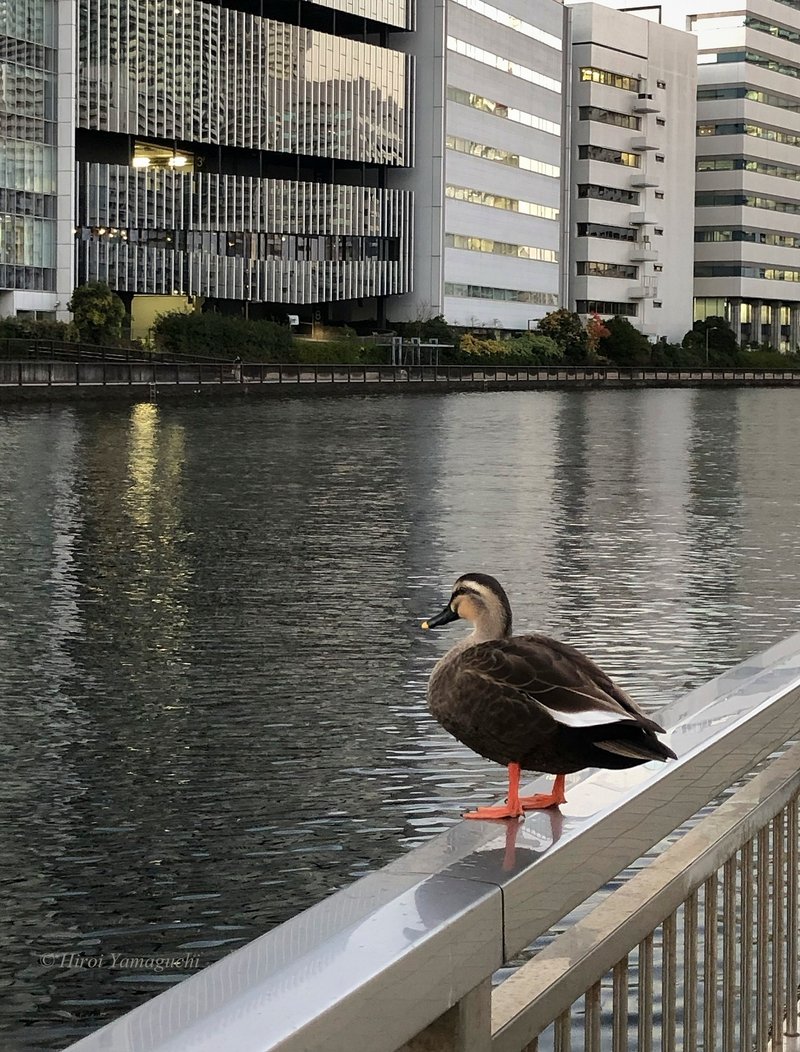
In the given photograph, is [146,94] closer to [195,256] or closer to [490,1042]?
[195,256]

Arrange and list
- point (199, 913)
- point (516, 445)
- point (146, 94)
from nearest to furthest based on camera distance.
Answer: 1. point (199, 913)
2. point (516, 445)
3. point (146, 94)

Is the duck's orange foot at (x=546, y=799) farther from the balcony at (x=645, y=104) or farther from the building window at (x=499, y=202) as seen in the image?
the balcony at (x=645, y=104)

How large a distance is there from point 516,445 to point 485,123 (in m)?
90.9

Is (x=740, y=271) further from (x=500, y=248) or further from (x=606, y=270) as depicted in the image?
(x=500, y=248)

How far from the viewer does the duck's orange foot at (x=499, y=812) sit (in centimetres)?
257

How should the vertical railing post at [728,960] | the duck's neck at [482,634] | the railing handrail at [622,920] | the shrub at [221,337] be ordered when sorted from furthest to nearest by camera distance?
the shrub at [221,337] → the duck's neck at [482,634] → the vertical railing post at [728,960] → the railing handrail at [622,920]

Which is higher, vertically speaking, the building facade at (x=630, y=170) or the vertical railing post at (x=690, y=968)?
the building facade at (x=630, y=170)

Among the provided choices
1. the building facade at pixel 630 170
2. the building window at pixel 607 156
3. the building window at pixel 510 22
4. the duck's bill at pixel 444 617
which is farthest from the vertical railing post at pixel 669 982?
the building window at pixel 607 156

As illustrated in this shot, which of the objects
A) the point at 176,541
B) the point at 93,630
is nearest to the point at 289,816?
the point at 93,630

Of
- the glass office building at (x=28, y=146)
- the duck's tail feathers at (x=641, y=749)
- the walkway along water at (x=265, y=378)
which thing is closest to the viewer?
the duck's tail feathers at (x=641, y=749)

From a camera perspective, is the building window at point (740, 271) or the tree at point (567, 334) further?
the building window at point (740, 271)

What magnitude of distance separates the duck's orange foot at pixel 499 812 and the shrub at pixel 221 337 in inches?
3486

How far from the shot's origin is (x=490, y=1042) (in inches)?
88.1

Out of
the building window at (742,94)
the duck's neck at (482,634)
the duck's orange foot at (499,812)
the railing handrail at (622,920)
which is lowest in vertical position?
the railing handrail at (622,920)
